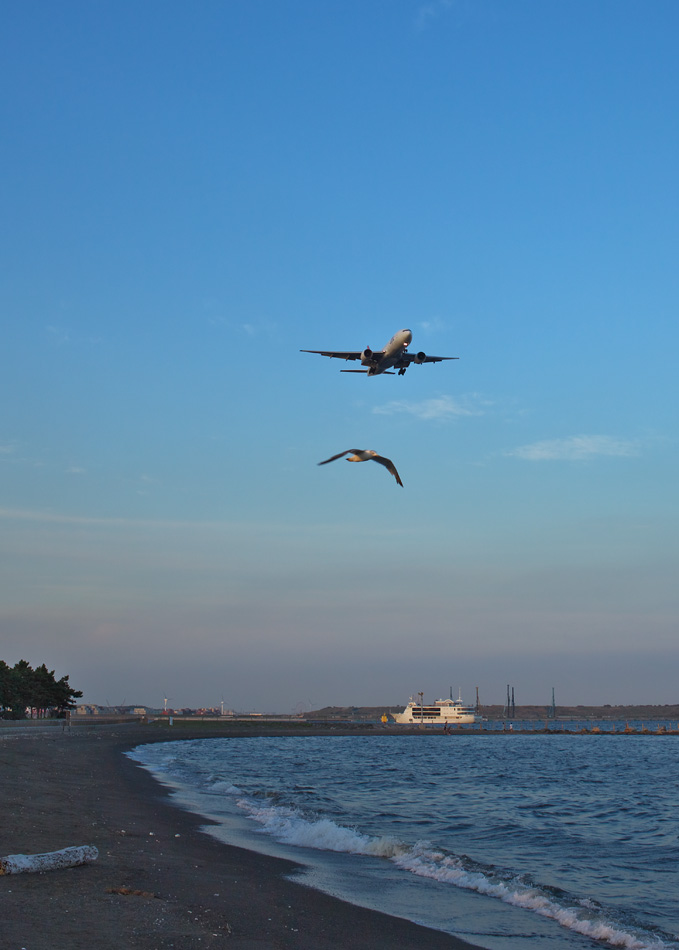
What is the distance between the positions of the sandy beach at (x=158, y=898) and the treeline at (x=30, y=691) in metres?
84.7

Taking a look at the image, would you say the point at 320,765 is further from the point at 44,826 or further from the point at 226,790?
the point at 44,826

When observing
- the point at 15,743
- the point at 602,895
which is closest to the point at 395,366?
the point at 602,895

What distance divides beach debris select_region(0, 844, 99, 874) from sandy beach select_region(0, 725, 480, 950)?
5.2 inches

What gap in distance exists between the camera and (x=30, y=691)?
111000 millimetres

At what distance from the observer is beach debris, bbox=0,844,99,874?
42.8 ft

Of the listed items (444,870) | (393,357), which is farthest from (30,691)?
(444,870)

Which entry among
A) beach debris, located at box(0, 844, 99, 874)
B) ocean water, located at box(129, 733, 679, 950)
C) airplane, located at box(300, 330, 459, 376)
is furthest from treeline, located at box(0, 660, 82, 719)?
beach debris, located at box(0, 844, 99, 874)

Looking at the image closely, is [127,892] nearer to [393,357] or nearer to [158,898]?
[158,898]

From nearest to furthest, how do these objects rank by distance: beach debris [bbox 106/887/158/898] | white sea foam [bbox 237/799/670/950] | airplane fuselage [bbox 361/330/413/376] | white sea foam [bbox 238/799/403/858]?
beach debris [bbox 106/887/158/898] → white sea foam [bbox 237/799/670/950] → white sea foam [bbox 238/799/403/858] → airplane fuselage [bbox 361/330/413/376]

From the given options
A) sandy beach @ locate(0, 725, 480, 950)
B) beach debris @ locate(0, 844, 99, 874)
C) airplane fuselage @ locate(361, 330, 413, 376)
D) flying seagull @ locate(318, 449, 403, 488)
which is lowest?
sandy beach @ locate(0, 725, 480, 950)

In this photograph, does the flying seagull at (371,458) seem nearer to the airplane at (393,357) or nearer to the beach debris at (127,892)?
the beach debris at (127,892)

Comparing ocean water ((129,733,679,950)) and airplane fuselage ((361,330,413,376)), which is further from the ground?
airplane fuselage ((361,330,413,376))

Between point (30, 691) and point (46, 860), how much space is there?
351ft

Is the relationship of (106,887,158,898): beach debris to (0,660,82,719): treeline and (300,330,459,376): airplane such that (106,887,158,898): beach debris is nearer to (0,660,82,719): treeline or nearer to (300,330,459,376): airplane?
(300,330,459,376): airplane
